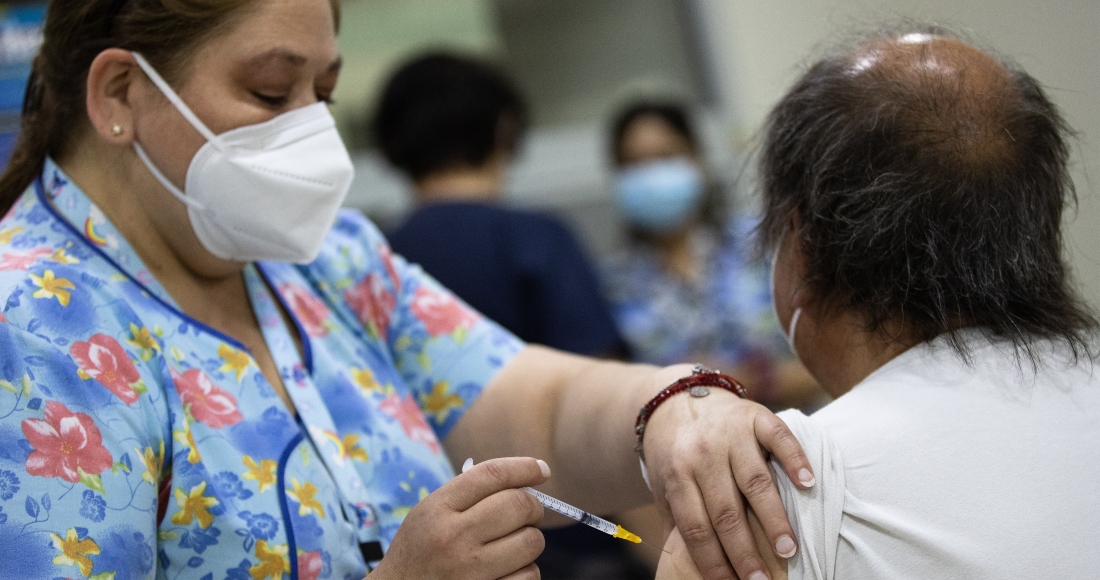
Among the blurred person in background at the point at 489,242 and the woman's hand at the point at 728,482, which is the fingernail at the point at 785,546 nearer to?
the woman's hand at the point at 728,482

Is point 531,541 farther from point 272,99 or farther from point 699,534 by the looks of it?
point 272,99

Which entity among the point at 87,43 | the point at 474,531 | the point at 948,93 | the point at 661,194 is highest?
the point at 87,43

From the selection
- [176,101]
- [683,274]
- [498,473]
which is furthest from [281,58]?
[683,274]

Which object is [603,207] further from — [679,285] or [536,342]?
[536,342]

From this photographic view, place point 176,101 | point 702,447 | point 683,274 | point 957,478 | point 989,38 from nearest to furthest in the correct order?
point 957,478 < point 702,447 < point 176,101 < point 989,38 < point 683,274

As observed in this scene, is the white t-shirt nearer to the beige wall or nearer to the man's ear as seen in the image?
the man's ear

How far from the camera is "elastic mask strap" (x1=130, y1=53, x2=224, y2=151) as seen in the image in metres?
1.20

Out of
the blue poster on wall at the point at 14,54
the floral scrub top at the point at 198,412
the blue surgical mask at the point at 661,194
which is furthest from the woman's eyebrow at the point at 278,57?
the blue poster on wall at the point at 14,54

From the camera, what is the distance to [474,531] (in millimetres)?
1003

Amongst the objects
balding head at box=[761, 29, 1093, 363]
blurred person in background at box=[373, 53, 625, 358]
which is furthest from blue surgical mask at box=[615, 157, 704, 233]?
balding head at box=[761, 29, 1093, 363]

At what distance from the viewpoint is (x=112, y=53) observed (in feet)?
3.91

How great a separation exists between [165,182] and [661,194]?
195cm

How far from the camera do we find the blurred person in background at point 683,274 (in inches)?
106

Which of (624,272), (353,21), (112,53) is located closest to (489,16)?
(353,21)
